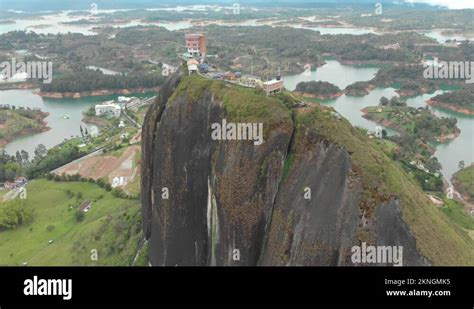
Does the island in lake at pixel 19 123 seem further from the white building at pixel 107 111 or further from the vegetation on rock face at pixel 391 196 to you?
the vegetation on rock face at pixel 391 196

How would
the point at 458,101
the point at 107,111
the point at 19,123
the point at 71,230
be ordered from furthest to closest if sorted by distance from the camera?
the point at 458,101 → the point at 107,111 → the point at 19,123 → the point at 71,230

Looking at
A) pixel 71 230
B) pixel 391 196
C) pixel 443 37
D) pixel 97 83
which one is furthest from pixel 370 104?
pixel 443 37

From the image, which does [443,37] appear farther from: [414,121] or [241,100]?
[241,100]

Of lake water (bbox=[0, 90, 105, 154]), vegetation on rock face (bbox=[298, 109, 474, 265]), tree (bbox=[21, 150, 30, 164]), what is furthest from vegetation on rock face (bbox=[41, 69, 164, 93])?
vegetation on rock face (bbox=[298, 109, 474, 265])

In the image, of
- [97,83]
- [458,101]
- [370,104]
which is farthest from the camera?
[97,83]

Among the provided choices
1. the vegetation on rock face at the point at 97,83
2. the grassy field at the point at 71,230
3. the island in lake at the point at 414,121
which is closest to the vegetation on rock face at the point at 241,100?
the grassy field at the point at 71,230
